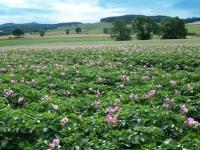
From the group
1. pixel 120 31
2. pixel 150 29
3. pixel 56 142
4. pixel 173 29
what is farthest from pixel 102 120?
pixel 150 29

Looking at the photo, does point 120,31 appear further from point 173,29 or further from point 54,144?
point 54,144

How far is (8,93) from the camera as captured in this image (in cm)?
1218

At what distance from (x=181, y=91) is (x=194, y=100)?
171 centimetres

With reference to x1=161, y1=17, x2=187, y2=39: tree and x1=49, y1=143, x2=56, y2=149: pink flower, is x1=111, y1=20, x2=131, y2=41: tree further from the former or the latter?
x1=49, y1=143, x2=56, y2=149: pink flower

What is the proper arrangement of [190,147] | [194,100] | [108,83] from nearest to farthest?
1. [190,147]
2. [194,100]
3. [108,83]

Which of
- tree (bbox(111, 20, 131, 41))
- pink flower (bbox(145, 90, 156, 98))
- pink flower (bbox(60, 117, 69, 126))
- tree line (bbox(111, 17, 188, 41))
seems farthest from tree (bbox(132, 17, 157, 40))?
pink flower (bbox(60, 117, 69, 126))

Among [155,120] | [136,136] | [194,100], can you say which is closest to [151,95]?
[194,100]

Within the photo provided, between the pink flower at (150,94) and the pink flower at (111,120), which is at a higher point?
the pink flower at (111,120)

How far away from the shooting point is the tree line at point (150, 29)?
11125 centimetres

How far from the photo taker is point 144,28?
118 metres

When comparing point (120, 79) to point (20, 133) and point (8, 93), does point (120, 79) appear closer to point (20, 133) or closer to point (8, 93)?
point (8, 93)

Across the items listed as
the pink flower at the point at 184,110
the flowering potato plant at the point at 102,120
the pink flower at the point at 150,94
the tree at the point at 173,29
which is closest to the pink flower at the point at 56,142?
the flowering potato plant at the point at 102,120

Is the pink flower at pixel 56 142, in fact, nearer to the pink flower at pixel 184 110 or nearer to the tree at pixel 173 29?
the pink flower at pixel 184 110

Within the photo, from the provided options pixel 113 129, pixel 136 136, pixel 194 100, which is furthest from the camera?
pixel 194 100
